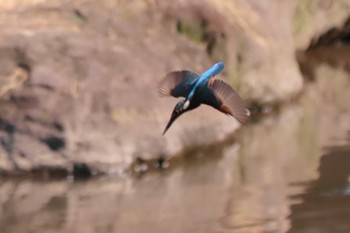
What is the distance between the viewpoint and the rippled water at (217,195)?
3834 millimetres


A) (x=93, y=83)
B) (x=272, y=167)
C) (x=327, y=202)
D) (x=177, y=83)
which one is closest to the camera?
(x=177, y=83)

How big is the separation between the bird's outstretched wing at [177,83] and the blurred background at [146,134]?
1151 mm

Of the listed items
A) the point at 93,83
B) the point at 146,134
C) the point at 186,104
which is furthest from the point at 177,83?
the point at 93,83

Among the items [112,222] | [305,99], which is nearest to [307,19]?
[305,99]

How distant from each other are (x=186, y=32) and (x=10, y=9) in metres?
1.12

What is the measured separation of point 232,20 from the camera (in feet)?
19.3

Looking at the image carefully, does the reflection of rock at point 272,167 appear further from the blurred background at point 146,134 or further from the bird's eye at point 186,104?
the bird's eye at point 186,104

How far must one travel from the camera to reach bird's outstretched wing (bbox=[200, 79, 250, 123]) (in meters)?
2.58

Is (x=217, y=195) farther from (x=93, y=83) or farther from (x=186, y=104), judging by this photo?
(x=186, y=104)

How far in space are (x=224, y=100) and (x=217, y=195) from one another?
5.50ft

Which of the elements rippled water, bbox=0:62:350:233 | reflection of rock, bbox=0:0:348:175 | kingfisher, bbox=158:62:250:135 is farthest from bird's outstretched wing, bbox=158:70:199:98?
reflection of rock, bbox=0:0:348:175

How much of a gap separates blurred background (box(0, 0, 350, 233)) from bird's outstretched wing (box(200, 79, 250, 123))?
121 cm

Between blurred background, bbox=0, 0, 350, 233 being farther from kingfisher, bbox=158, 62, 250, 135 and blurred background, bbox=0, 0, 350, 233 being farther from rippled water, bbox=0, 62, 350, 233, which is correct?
kingfisher, bbox=158, 62, 250, 135

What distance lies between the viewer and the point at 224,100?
2.59m
